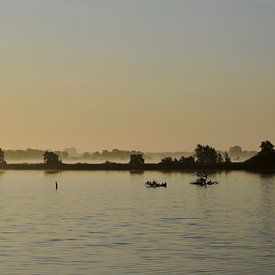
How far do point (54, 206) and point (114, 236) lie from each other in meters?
63.1

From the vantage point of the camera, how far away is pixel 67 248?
239ft

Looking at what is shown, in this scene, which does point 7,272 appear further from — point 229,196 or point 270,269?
point 229,196

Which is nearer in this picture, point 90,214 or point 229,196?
point 90,214

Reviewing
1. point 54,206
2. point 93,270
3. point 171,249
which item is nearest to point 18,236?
point 171,249

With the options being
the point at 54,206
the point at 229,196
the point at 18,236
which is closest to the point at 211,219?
the point at 18,236

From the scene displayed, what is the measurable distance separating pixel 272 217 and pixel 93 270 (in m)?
57.0

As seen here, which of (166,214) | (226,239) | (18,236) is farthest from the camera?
(166,214)

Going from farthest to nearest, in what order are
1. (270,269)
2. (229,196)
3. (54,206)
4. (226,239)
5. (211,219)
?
1. (229,196)
2. (54,206)
3. (211,219)
4. (226,239)
5. (270,269)

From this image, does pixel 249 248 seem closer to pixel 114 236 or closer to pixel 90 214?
pixel 114 236

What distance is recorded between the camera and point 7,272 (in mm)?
58719

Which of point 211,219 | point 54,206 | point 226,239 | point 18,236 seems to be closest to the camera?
point 226,239

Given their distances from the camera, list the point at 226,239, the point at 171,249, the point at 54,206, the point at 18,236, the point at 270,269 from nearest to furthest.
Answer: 1. the point at 270,269
2. the point at 171,249
3. the point at 226,239
4. the point at 18,236
5. the point at 54,206

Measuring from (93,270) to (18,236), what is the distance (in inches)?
1104

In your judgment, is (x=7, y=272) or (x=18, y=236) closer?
(x=7, y=272)
